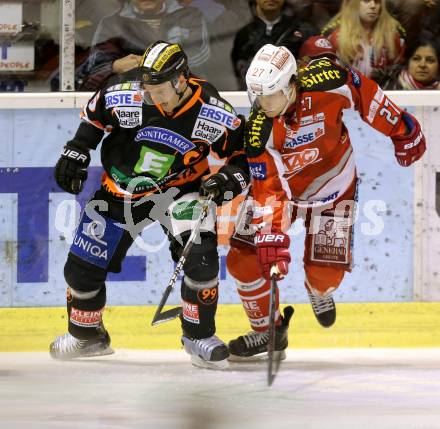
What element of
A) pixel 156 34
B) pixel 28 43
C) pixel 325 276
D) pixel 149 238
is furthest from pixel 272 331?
pixel 28 43

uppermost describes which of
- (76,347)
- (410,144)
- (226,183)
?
(410,144)

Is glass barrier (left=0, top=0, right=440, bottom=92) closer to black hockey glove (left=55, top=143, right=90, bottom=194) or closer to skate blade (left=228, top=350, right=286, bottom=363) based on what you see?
black hockey glove (left=55, top=143, right=90, bottom=194)

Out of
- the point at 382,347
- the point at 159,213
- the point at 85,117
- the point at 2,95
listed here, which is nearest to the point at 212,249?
the point at 159,213

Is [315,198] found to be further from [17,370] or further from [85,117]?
[17,370]

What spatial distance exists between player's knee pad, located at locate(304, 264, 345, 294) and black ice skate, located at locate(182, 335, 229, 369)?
0.48 meters

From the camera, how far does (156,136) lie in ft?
15.3

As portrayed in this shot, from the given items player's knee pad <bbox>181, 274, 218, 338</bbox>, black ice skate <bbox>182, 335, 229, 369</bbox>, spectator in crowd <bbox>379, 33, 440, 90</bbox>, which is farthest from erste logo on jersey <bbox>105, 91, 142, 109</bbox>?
spectator in crowd <bbox>379, 33, 440, 90</bbox>

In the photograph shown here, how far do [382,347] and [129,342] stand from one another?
1.14m

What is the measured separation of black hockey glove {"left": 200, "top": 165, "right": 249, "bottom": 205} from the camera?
4.57m

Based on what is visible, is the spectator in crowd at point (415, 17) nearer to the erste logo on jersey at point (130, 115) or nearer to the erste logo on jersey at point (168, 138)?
the erste logo on jersey at point (168, 138)

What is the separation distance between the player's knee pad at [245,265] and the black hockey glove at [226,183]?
295mm

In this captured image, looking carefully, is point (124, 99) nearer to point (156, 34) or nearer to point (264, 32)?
point (156, 34)

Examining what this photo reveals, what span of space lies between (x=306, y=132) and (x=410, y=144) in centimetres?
45

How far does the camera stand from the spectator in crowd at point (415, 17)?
19.2ft
